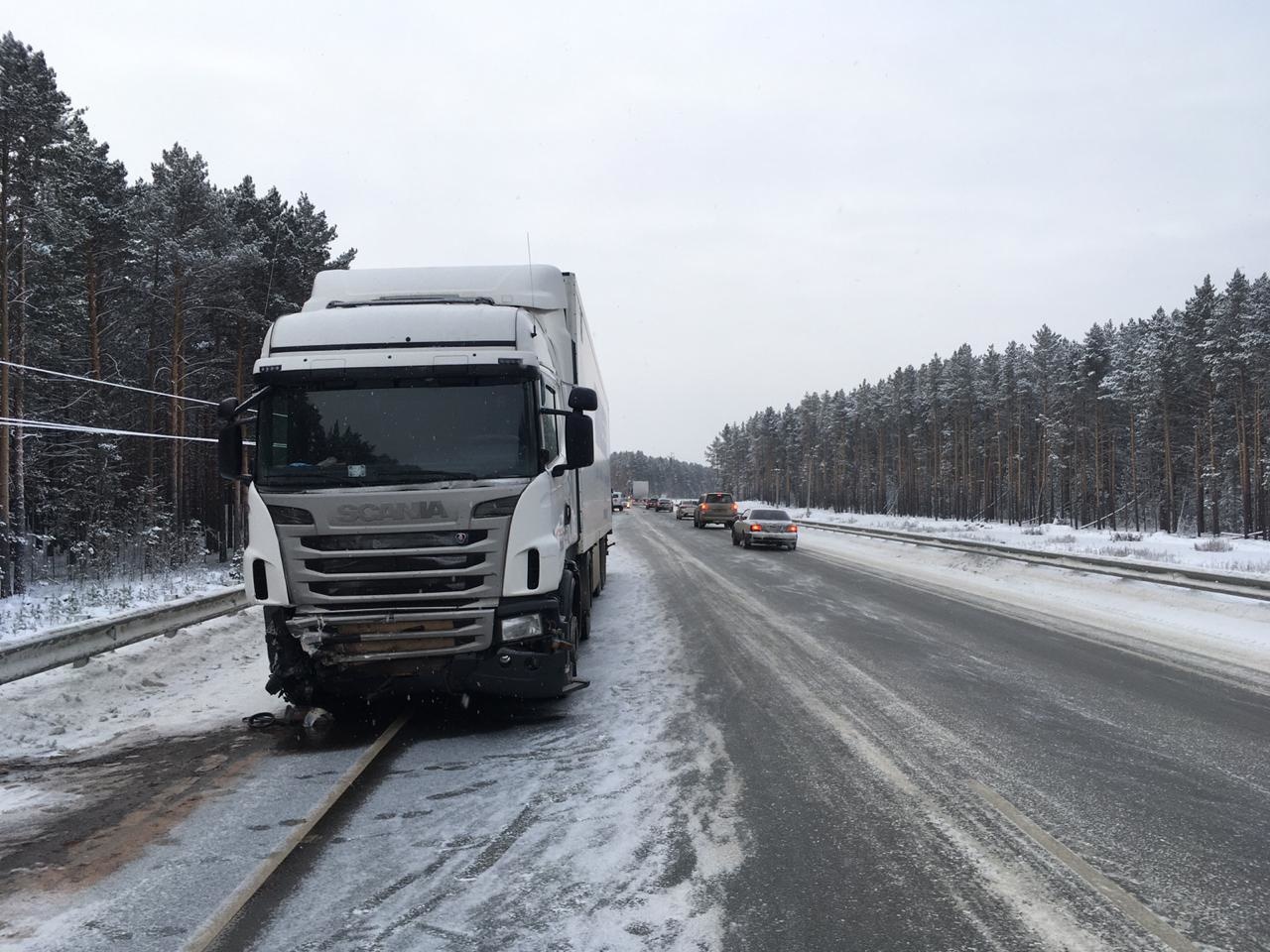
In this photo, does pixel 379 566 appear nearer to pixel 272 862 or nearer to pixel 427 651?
pixel 427 651

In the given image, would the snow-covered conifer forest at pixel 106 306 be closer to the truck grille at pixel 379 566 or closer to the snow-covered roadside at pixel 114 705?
the snow-covered roadside at pixel 114 705

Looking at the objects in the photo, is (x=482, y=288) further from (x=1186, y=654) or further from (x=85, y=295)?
(x=85, y=295)

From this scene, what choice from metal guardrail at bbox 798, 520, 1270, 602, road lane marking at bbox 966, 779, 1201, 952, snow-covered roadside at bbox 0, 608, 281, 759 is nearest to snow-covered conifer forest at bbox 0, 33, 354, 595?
snow-covered roadside at bbox 0, 608, 281, 759

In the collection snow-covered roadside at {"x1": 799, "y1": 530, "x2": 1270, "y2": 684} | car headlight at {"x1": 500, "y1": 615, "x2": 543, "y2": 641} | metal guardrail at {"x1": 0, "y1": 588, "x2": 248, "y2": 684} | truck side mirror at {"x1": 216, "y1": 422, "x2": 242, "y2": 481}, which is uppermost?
truck side mirror at {"x1": 216, "y1": 422, "x2": 242, "y2": 481}

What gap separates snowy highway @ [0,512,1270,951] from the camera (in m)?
3.29

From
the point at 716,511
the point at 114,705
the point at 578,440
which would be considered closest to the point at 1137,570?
the point at 578,440

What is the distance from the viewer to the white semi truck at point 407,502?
5906 millimetres

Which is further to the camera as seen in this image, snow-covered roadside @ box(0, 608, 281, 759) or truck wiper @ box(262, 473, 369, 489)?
snow-covered roadside @ box(0, 608, 281, 759)

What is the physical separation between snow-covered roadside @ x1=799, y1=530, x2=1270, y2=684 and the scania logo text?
8.40 metres

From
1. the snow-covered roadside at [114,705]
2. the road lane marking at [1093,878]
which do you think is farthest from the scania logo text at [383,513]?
the road lane marking at [1093,878]

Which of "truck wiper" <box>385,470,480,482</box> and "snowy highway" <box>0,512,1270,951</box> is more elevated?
"truck wiper" <box>385,470,480,482</box>

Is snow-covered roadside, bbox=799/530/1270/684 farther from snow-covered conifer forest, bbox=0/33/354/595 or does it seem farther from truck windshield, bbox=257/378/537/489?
snow-covered conifer forest, bbox=0/33/354/595

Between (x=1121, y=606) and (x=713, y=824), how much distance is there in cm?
1238

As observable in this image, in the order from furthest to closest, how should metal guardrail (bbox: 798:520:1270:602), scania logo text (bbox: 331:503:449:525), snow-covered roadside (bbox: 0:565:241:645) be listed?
metal guardrail (bbox: 798:520:1270:602) < snow-covered roadside (bbox: 0:565:241:645) < scania logo text (bbox: 331:503:449:525)
